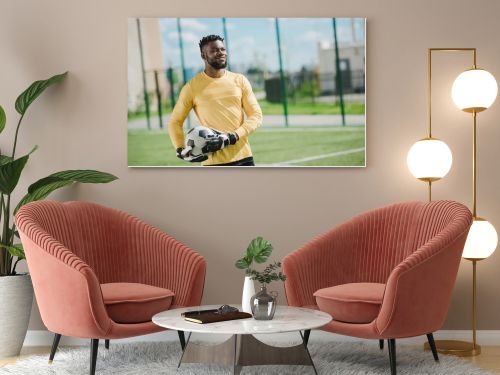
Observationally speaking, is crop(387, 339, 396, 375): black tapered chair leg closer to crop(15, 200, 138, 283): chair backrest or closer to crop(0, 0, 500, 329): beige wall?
crop(0, 0, 500, 329): beige wall

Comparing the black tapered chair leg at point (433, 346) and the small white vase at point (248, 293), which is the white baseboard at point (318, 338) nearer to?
the black tapered chair leg at point (433, 346)

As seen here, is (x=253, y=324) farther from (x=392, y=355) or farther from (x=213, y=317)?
(x=392, y=355)

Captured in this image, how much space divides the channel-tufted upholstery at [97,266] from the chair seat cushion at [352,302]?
685mm

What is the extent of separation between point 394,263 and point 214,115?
1416 millimetres

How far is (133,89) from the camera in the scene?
13.4ft

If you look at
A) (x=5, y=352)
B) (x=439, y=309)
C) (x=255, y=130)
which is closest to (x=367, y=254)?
(x=439, y=309)

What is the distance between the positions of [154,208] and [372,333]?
166cm

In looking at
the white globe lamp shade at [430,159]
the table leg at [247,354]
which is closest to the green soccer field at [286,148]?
the white globe lamp shade at [430,159]

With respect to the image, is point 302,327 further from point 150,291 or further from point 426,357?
point 426,357

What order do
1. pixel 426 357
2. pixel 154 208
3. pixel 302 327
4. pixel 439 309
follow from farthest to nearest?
pixel 154 208 < pixel 426 357 < pixel 439 309 < pixel 302 327

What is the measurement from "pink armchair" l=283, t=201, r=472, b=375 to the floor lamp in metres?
0.34

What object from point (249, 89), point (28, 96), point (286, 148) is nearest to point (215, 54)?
point (249, 89)

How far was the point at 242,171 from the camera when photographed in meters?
4.07

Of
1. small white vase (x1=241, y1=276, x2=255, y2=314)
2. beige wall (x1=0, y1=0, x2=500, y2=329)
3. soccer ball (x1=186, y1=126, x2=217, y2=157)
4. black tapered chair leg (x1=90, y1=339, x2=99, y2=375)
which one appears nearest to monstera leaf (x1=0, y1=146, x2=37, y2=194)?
beige wall (x1=0, y1=0, x2=500, y2=329)
